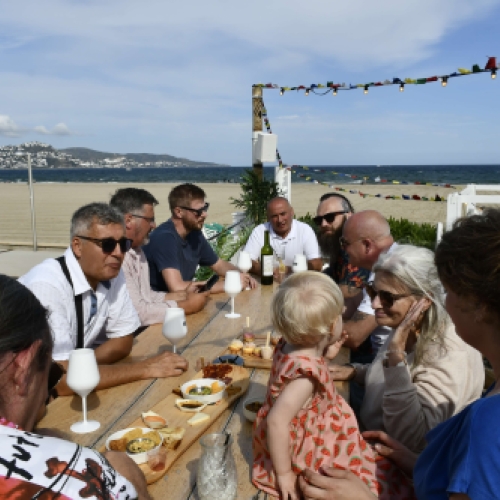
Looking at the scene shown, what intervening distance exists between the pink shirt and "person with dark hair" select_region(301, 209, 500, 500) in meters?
2.38

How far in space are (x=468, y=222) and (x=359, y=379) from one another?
4.92 feet

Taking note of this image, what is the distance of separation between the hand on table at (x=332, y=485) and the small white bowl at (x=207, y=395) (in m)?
0.59

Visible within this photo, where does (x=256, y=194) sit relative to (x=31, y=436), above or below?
above

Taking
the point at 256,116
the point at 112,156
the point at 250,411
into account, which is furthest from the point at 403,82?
the point at 112,156

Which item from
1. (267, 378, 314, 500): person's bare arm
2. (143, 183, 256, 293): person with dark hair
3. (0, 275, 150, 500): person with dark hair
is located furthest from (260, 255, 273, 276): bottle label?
(0, 275, 150, 500): person with dark hair

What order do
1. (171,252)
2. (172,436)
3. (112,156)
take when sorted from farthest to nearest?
1. (112,156)
2. (171,252)
3. (172,436)

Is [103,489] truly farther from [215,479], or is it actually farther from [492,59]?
[492,59]

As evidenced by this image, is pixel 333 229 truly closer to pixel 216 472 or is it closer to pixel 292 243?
pixel 292 243

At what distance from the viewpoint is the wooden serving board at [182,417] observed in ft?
5.44

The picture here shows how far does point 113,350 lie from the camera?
2.71m

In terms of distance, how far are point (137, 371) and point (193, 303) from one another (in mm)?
1333

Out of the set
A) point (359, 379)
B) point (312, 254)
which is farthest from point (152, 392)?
point (312, 254)

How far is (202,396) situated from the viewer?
2127 millimetres

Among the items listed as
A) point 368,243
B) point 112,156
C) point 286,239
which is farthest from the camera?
point 112,156
